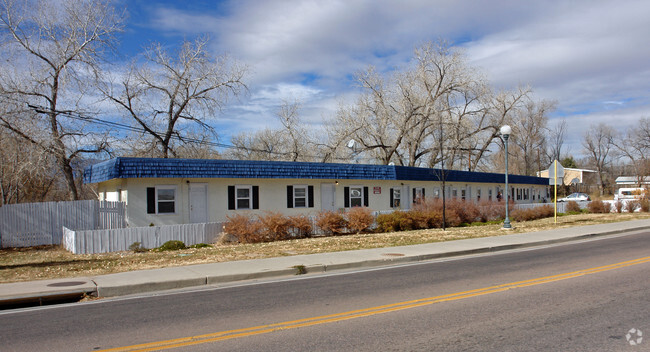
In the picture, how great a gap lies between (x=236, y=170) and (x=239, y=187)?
3.79 ft

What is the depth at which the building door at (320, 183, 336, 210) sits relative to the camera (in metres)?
25.4

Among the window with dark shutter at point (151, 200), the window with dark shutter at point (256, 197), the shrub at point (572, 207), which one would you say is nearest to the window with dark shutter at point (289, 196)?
the window with dark shutter at point (256, 197)

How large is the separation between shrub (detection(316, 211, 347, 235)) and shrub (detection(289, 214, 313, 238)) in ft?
1.92

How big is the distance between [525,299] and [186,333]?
5457 millimetres

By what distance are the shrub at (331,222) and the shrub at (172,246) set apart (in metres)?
6.02

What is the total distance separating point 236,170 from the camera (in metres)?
22.1

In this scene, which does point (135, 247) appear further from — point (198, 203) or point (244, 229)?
point (198, 203)

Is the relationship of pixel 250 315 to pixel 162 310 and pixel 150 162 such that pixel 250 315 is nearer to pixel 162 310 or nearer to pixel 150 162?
pixel 162 310

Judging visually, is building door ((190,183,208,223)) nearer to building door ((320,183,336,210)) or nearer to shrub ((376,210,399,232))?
building door ((320,183,336,210))

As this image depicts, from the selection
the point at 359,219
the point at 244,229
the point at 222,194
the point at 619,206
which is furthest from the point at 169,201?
the point at 619,206

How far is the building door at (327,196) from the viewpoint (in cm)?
2539

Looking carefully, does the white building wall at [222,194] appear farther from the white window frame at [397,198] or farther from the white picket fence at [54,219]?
the white picket fence at [54,219]

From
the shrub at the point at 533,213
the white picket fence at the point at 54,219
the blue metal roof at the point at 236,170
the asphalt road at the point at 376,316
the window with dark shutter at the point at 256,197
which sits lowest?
the asphalt road at the point at 376,316

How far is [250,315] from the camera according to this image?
24.2 feet
